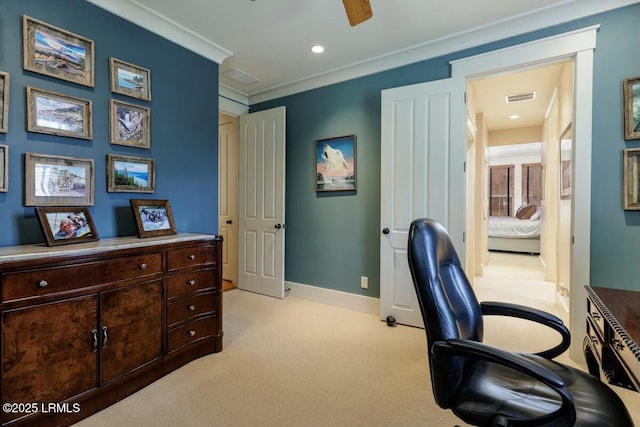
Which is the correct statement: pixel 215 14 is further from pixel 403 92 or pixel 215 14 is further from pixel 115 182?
pixel 403 92

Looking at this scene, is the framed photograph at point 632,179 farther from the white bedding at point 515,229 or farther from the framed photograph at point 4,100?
the white bedding at point 515,229

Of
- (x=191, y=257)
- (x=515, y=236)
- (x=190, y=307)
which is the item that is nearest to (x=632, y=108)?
(x=191, y=257)

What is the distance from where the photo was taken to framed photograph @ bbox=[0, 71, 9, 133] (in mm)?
1716

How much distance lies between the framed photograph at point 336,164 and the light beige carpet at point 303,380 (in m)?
1.45

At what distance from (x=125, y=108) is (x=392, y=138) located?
2.26 metres

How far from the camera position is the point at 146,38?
7.84 feet

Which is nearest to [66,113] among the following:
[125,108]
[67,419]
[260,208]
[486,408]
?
[125,108]

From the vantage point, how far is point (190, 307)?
219cm

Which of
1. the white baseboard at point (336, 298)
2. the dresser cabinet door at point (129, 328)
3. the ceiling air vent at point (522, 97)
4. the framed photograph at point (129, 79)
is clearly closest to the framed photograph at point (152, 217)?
the dresser cabinet door at point (129, 328)

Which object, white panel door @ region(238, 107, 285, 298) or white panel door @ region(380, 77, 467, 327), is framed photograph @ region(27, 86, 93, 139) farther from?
white panel door @ region(380, 77, 467, 327)

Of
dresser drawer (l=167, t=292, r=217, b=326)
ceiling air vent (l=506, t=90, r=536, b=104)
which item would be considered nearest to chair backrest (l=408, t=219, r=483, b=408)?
dresser drawer (l=167, t=292, r=217, b=326)

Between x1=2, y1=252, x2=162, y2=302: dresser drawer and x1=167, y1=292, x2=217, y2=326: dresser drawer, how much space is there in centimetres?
29

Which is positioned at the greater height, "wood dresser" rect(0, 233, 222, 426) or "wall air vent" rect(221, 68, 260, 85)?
"wall air vent" rect(221, 68, 260, 85)

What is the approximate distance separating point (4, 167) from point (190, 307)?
1358 millimetres
